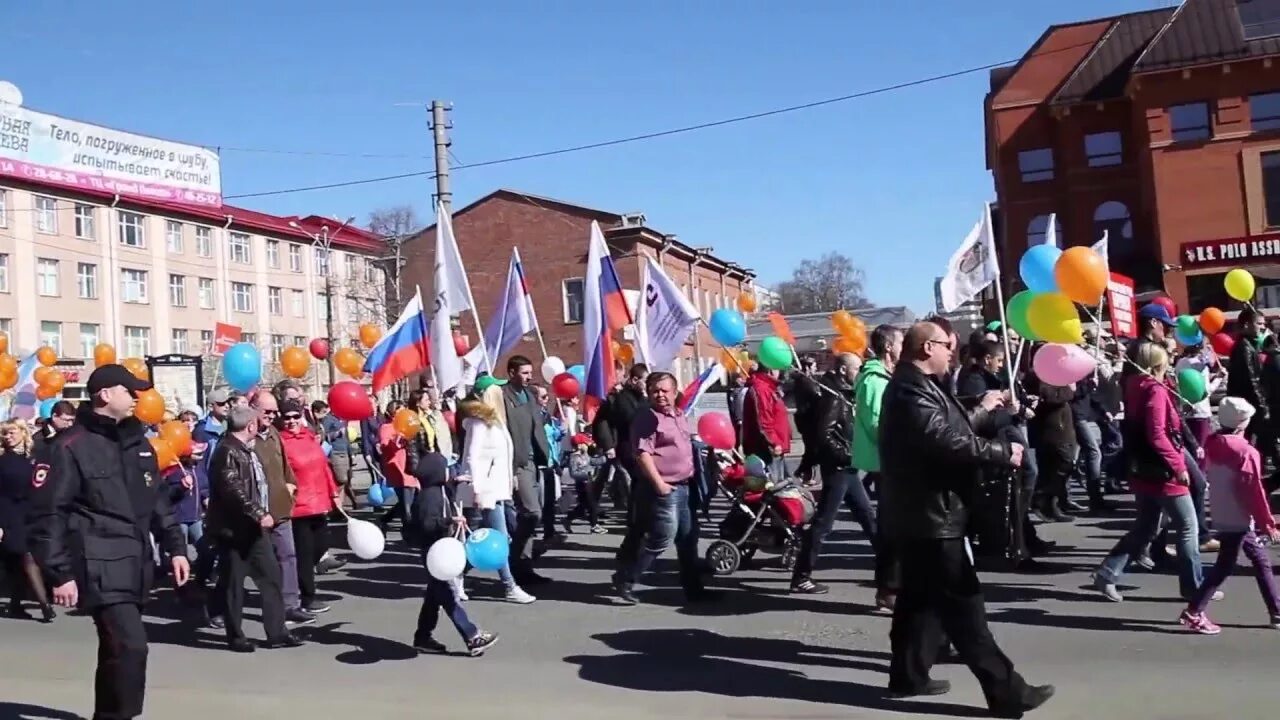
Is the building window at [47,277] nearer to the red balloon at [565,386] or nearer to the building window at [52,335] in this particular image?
the building window at [52,335]

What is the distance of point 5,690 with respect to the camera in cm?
684

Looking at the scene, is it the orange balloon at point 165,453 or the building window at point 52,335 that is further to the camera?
the building window at point 52,335

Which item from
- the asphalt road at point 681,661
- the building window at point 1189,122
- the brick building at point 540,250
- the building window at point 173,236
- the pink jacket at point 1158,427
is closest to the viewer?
the asphalt road at point 681,661

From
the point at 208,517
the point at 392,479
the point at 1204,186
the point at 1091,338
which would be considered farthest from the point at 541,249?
the point at 208,517

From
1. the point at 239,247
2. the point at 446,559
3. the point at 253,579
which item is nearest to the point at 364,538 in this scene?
the point at 446,559

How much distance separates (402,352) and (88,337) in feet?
142

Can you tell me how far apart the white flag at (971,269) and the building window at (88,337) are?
4599 cm

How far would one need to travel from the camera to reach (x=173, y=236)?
53.5m

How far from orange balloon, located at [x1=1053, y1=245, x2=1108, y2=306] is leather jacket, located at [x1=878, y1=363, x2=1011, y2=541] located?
2663 mm

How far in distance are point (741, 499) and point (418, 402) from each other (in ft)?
10.1

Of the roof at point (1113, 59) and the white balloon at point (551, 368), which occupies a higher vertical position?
the roof at point (1113, 59)

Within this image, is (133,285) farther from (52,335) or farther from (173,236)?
(52,335)

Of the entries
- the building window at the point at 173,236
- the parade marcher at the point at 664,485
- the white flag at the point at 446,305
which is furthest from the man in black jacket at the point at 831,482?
the building window at the point at 173,236

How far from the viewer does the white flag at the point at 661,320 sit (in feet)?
37.8
